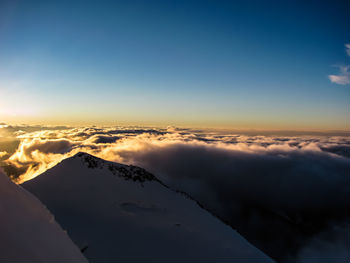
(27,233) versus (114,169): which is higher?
(27,233)

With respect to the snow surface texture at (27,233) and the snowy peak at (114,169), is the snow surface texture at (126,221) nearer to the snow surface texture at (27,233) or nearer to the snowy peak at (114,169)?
the snowy peak at (114,169)

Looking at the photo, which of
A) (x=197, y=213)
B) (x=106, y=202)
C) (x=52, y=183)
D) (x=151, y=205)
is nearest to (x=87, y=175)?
(x=52, y=183)

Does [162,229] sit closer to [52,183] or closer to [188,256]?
[188,256]

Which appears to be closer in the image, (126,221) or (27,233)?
(27,233)

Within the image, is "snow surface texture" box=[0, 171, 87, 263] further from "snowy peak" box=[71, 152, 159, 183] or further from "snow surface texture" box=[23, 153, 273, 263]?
"snowy peak" box=[71, 152, 159, 183]

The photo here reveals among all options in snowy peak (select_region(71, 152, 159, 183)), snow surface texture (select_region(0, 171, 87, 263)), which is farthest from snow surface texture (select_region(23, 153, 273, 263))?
snow surface texture (select_region(0, 171, 87, 263))

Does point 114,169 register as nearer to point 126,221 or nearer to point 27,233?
point 126,221

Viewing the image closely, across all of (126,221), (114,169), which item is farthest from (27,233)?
(114,169)
